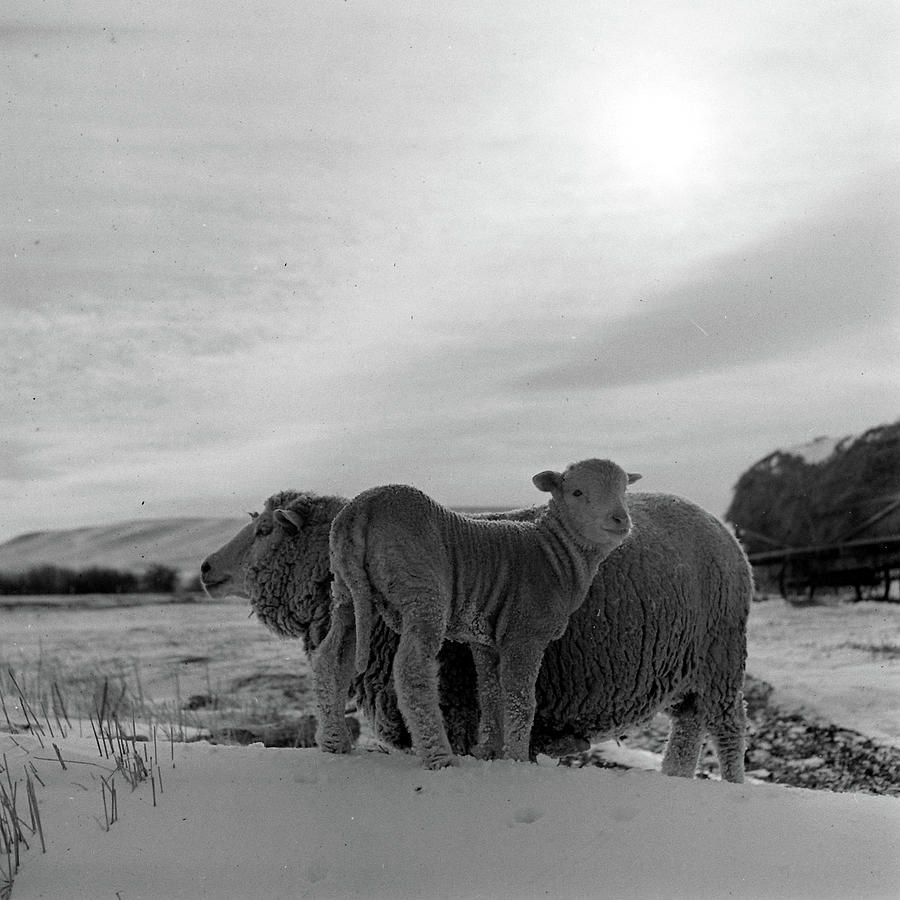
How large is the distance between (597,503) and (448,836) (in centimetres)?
167

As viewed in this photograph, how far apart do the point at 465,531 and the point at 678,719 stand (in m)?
2.23

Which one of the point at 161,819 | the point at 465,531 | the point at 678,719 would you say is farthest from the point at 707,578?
the point at 161,819

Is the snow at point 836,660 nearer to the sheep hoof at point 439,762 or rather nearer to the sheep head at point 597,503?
the sheep head at point 597,503

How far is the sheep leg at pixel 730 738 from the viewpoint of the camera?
20.2ft

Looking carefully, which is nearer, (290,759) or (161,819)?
(161,819)

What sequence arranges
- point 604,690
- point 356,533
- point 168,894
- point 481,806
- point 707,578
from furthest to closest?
point 707,578
point 604,690
point 356,533
point 481,806
point 168,894

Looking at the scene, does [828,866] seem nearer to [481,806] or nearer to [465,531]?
[481,806]

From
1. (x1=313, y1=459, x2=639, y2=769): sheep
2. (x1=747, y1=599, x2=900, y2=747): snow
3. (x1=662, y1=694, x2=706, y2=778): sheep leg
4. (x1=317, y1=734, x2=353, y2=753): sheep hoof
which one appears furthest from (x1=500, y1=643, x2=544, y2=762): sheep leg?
(x1=747, y1=599, x2=900, y2=747): snow

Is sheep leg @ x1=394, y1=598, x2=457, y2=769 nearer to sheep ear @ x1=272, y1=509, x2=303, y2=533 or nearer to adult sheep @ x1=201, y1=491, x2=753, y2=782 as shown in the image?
adult sheep @ x1=201, y1=491, x2=753, y2=782

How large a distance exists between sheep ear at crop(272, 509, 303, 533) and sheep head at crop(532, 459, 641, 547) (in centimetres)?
139

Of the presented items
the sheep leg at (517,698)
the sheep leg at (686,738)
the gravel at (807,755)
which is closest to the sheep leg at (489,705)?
the sheep leg at (517,698)

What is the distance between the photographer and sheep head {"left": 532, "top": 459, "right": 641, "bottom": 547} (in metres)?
4.96

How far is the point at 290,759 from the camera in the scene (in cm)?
477

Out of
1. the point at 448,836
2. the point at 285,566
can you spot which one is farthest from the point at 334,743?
the point at 285,566
